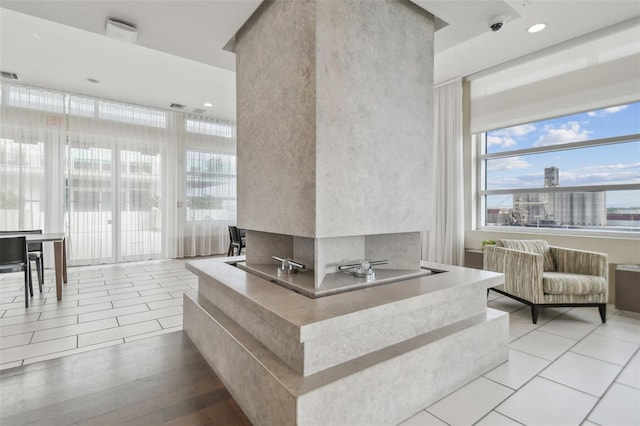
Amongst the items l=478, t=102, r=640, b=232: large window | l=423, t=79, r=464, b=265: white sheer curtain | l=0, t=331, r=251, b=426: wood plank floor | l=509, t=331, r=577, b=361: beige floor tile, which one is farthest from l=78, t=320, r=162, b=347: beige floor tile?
l=478, t=102, r=640, b=232: large window

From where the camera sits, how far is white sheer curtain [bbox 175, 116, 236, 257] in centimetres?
688

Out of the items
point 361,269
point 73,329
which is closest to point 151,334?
point 73,329

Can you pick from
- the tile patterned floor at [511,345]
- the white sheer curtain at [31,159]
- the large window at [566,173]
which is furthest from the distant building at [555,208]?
the white sheer curtain at [31,159]

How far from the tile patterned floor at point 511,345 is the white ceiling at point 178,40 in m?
2.34

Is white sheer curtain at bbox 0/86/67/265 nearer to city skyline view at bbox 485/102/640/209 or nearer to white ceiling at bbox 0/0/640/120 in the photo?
white ceiling at bbox 0/0/640/120

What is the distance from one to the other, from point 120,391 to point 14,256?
9.49ft

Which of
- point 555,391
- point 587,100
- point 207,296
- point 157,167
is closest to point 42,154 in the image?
point 157,167

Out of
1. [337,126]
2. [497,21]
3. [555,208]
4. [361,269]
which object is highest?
[497,21]

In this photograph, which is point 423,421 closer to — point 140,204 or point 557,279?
point 557,279

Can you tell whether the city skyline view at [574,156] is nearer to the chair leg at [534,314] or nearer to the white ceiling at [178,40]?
the white ceiling at [178,40]

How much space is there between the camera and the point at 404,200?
2033mm

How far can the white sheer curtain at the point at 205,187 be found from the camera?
6.88 meters

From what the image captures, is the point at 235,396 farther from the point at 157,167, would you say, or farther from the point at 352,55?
the point at 157,167

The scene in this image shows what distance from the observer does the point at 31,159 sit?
5.24 meters
